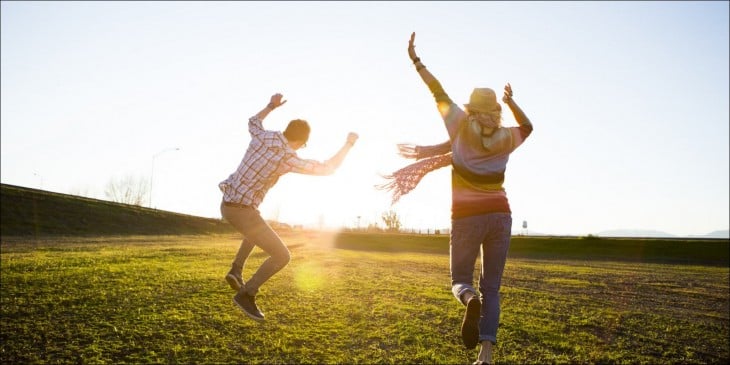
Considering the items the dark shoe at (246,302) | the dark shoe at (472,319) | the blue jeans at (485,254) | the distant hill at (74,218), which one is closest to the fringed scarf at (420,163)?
the blue jeans at (485,254)

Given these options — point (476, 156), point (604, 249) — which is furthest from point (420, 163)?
point (604, 249)

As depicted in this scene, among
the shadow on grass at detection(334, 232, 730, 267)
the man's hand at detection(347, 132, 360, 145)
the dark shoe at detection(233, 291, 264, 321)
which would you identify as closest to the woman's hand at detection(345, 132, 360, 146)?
the man's hand at detection(347, 132, 360, 145)

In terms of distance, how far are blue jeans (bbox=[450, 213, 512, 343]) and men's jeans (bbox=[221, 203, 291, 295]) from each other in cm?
258

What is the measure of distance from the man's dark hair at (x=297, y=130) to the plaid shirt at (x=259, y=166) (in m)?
0.10

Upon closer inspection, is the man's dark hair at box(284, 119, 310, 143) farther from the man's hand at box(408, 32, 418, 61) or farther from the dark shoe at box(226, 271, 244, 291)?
the dark shoe at box(226, 271, 244, 291)

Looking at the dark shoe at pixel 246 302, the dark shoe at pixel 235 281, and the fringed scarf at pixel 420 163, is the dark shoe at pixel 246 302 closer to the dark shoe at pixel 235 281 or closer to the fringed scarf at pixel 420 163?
the dark shoe at pixel 235 281

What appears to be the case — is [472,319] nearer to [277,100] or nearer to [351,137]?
[351,137]

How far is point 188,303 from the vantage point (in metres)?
35.3

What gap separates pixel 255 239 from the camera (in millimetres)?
6875

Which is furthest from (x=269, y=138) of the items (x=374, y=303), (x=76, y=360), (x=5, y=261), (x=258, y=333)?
(x=5, y=261)

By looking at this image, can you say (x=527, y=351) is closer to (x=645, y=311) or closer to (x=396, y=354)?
(x=396, y=354)

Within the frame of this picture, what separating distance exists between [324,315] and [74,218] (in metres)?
70.5

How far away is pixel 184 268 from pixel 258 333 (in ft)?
49.1

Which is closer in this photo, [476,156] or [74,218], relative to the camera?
[476,156]
